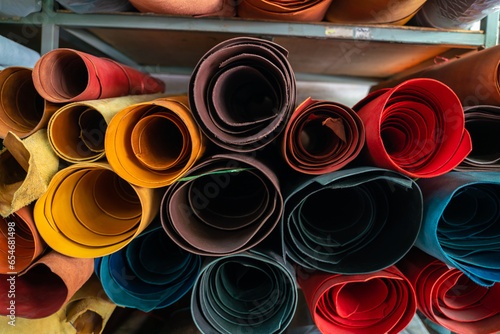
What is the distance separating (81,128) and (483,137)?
1311mm

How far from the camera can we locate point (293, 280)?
760 millimetres

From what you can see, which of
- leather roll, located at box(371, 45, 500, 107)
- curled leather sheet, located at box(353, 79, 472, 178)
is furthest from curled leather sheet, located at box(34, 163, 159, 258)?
leather roll, located at box(371, 45, 500, 107)

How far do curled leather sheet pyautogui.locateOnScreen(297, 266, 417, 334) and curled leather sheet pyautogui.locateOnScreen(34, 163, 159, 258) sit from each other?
20.9 inches

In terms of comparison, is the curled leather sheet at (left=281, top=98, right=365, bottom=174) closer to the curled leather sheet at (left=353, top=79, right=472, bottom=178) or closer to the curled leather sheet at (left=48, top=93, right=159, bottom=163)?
the curled leather sheet at (left=353, top=79, right=472, bottom=178)

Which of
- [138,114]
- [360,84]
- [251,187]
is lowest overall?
[251,187]

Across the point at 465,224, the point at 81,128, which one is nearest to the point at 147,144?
the point at 81,128

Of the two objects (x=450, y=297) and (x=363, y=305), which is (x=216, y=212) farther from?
(x=450, y=297)

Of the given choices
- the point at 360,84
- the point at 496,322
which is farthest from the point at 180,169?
the point at 360,84

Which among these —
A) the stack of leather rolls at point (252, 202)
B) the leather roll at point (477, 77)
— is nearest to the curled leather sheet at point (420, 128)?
the stack of leather rolls at point (252, 202)

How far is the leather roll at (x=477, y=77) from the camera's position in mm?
821

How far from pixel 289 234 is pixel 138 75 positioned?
922 mm

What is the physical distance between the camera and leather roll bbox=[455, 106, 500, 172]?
2.65ft

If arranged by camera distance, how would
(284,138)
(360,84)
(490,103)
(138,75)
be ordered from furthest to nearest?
1. (360,84)
2. (138,75)
3. (490,103)
4. (284,138)

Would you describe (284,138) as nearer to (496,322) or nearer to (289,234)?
(289,234)
